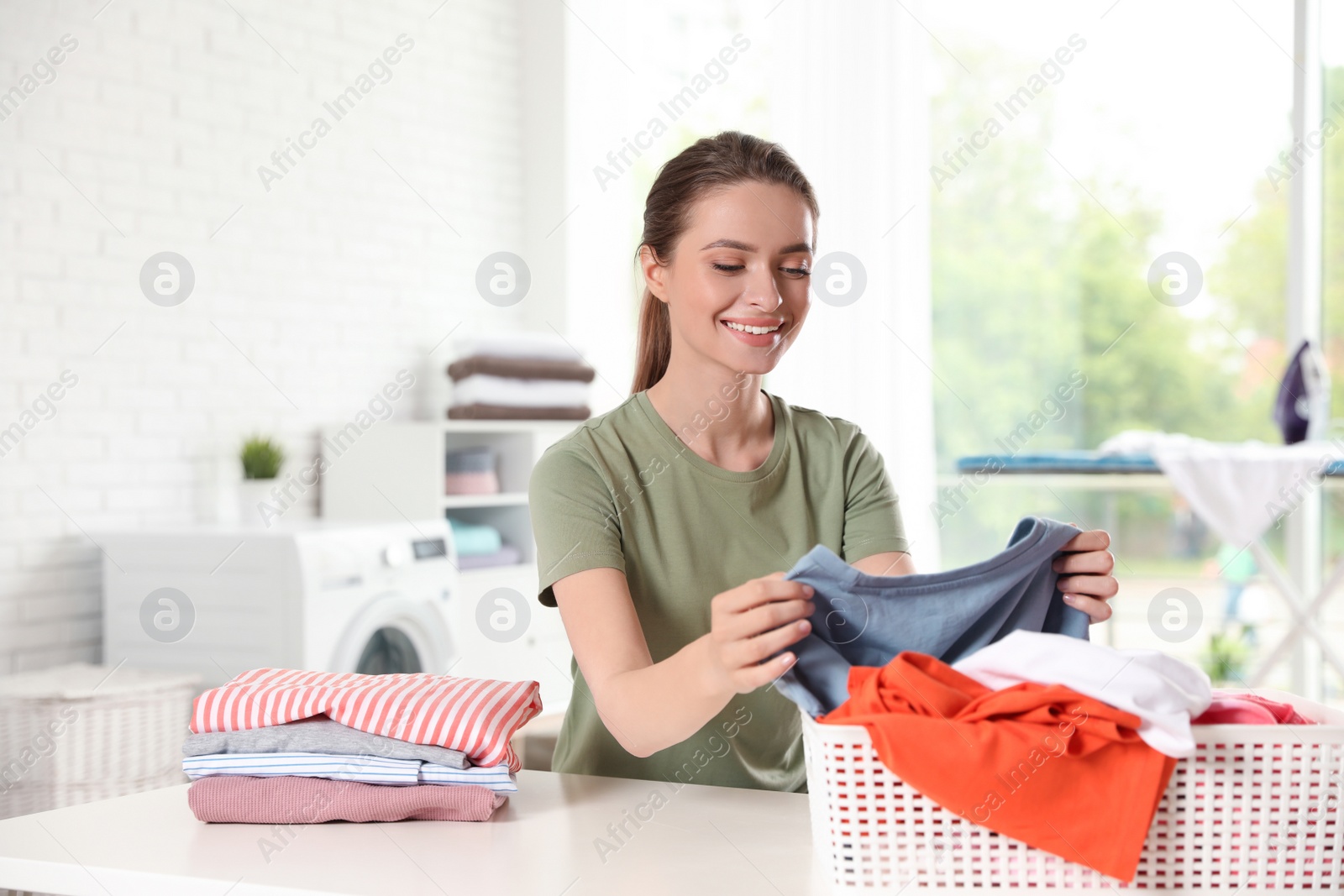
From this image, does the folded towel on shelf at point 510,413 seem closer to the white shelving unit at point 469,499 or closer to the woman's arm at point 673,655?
the white shelving unit at point 469,499

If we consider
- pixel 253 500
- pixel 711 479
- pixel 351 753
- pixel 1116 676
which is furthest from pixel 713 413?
pixel 253 500

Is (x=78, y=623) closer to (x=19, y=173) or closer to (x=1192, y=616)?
(x=19, y=173)

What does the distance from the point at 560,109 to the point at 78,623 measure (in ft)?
8.94

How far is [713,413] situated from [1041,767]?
0.78m

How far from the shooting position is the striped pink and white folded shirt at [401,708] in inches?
48.6

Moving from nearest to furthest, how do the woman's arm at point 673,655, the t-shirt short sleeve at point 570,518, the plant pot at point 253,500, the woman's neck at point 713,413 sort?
the woman's arm at point 673,655 < the t-shirt short sleeve at point 570,518 < the woman's neck at point 713,413 < the plant pot at point 253,500

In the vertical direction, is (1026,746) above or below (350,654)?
above

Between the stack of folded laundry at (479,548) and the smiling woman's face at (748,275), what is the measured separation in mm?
2537


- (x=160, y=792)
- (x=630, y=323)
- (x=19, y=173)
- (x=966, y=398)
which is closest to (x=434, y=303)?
(x=630, y=323)

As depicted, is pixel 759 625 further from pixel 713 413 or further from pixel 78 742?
pixel 78 742

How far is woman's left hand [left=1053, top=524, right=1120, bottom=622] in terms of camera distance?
1.22 metres

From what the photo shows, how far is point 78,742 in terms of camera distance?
9.27ft

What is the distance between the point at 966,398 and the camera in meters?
4.76

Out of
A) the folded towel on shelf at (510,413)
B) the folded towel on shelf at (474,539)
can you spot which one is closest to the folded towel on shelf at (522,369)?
the folded towel on shelf at (510,413)
